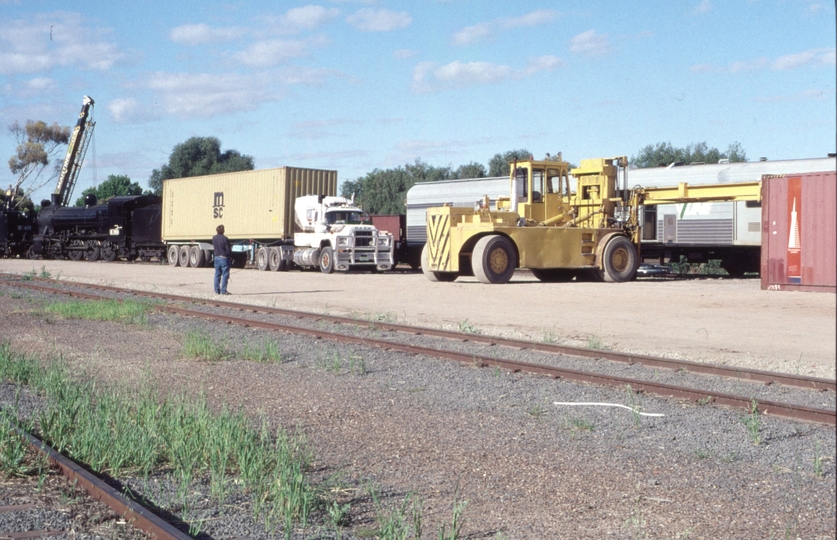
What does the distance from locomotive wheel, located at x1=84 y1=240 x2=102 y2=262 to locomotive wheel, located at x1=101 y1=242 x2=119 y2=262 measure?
1.78 feet

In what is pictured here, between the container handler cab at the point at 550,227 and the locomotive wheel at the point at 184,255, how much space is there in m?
18.1

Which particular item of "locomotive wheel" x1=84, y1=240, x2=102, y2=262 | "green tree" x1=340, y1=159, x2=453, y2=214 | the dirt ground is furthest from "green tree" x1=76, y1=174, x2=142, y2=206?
the dirt ground

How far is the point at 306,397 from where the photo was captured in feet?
29.5

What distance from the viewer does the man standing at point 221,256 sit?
909 inches

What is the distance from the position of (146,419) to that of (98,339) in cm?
744

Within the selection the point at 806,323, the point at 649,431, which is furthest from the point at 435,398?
the point at 806,323

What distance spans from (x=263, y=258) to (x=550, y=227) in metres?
15.1

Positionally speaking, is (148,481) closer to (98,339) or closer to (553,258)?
(98,339)

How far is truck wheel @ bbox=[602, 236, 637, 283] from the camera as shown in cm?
2773

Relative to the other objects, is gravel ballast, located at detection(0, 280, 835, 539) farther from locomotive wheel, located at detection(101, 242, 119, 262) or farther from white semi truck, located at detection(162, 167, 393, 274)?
locomotive wheel, located at detection(101, 242, 119, 262)

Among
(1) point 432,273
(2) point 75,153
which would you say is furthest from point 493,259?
(2) point 75,153

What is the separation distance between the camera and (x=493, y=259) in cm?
2652

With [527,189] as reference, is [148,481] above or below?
below

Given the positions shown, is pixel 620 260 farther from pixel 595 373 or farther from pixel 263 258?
pixel 595 373
